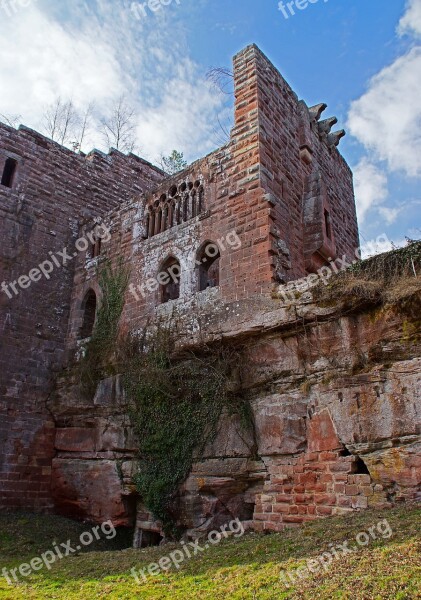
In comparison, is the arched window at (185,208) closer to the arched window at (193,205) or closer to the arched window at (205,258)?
the arched window at (193,205)

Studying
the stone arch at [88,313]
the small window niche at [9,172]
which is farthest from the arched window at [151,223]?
the small window niche at [9,172]

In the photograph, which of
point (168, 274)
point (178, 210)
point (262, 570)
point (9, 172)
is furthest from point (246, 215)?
point (9, 172)

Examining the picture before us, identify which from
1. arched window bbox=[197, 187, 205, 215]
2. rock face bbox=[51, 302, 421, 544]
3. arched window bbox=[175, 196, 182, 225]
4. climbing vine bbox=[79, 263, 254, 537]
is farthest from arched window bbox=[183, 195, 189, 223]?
climbing vine bbox=[79, 263, 254, 537]

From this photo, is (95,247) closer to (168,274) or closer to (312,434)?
(168,274)

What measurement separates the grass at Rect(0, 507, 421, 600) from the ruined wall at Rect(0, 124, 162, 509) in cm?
295

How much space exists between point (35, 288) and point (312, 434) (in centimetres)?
749

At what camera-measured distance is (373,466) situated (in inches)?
264

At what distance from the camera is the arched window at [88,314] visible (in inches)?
471

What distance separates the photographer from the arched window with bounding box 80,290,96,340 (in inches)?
471

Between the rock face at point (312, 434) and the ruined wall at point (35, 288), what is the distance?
7.70 ft

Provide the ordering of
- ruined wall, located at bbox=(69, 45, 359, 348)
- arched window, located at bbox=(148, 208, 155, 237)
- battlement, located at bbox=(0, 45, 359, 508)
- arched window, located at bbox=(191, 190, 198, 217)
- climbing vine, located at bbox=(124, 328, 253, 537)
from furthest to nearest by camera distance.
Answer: arched window, located at bbox=(148, 208, 155, 237)
arched window, located at bbox=(191, 190, 198, 217)
battlement, located at bbox=(0, 45, 359, 508)
ruined wall, located at bbox=(69, 45, 359, 348)
climbing vine, located at bbox=(124, 328, 253, 537)

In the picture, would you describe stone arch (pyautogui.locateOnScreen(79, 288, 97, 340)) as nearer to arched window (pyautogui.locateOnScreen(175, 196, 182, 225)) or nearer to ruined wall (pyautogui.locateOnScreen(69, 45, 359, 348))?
ruined wall (pyautogui.locateOnScreen(69, 45, 359, 348))

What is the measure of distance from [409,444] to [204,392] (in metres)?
3.45

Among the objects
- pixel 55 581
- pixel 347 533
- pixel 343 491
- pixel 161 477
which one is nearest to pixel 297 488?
pixel 343 491
